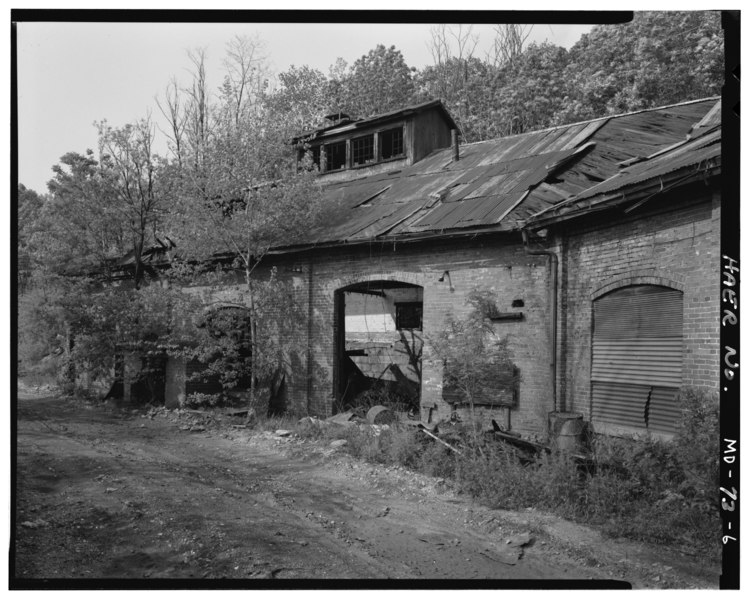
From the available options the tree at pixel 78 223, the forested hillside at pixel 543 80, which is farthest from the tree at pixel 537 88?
the tree at pixel 78 223

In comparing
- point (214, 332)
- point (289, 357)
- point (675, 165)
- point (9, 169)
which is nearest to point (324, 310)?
point (289, 357)

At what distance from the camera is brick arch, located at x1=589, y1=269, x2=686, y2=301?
25.6 feet

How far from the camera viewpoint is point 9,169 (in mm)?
5012

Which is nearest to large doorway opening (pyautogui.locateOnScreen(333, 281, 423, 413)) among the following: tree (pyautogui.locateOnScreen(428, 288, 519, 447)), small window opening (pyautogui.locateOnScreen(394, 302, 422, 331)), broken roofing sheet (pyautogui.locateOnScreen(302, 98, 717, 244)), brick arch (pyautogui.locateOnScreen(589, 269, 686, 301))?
small window opening (pyautogui.locateOnScreen(394, 302, 422, 331))

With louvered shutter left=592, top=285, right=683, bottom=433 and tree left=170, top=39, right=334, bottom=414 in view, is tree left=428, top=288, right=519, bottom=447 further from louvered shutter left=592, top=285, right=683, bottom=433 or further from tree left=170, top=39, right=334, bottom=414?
tree left=170, top=39, right=334, bottom=414

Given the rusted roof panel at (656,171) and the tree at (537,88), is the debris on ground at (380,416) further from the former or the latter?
the tree at (537,88)

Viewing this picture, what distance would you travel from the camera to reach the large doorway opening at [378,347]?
13.1 m

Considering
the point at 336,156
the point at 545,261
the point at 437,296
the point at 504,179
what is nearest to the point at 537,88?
the point at 336,156

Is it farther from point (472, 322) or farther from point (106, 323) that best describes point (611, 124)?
point (106, 323)

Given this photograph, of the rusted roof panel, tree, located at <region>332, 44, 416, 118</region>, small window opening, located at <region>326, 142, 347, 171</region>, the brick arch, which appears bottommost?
the brick arch

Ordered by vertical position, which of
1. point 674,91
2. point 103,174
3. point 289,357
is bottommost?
point 289,357

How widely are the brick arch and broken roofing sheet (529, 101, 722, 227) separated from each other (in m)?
1.05

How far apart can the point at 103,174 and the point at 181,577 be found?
1360 cm

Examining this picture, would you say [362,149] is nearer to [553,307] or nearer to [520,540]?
[553,307]
